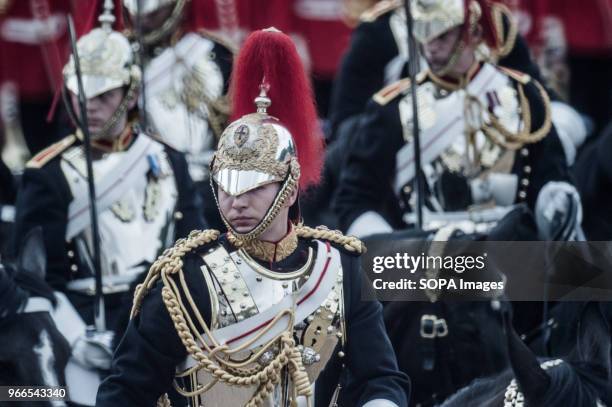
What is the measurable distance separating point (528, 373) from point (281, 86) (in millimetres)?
1104

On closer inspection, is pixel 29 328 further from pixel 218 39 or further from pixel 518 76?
pixel 218 39

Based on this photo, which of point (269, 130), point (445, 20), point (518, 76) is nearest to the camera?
point (269, 130)

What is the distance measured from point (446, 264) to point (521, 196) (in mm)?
1343

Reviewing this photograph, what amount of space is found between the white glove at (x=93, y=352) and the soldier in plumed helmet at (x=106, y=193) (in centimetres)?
57

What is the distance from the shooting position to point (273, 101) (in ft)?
19.6

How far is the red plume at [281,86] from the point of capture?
19.4 ft

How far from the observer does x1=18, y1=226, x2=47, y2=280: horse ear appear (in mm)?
6973

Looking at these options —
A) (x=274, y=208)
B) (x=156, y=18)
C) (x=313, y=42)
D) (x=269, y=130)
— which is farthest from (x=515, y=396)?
(x=313, y=42)

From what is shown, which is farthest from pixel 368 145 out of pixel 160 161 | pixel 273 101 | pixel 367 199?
pixel 273 101

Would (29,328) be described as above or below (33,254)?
below

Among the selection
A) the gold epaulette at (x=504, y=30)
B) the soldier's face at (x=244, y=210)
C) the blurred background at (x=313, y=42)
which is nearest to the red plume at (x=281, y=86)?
the soldier's face at (x=244, y=210)

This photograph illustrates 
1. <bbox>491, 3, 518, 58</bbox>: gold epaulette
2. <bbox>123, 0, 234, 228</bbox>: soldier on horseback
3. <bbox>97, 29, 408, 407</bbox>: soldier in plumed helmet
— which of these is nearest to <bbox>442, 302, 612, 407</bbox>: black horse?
<bbox>97, 29, 408, 407</bbox>: soldier in plumed helmet

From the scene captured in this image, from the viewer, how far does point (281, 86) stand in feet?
19.6

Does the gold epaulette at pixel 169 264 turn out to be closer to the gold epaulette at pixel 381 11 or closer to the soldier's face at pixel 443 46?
the soldier's face at pixel 443 46
